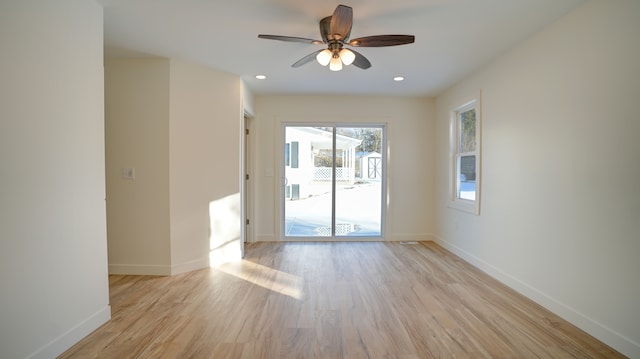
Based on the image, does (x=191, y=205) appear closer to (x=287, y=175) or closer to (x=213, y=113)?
(x=213, y=113)

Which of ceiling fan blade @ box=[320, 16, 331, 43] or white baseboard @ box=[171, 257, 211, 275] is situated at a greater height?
ceiling fan blade @ box=[320, 16, 331, 43]

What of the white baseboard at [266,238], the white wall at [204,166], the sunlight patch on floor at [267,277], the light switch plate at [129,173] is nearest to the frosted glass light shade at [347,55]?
the white wall at [204,166]

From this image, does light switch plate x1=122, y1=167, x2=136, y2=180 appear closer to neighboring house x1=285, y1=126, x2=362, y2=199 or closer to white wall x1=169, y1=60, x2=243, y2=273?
white wall x1=169, y1=60, x2=243, y2=273

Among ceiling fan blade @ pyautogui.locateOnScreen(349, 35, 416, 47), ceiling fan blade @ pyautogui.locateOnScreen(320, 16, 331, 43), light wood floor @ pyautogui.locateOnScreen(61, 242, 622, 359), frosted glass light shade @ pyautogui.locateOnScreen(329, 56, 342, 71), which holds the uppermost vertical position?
ceiling fan blade @ pyautogui.locateOnScreen(320, 16, 331, 43)

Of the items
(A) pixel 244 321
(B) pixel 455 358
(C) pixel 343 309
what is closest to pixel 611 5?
(B) pixel 455 358

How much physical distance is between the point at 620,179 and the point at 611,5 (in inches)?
47.0

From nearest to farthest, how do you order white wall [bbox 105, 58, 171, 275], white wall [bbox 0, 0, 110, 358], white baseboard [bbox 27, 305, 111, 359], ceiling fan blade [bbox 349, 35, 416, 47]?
white wall [bbox 0, 0, 110, 358]
white baseboard [bbox 27, 305, 111, 359]
ceiling fan blade [bbox 349, 35, 416, 47]
white wall [bbox 105, 58, 171, 275]

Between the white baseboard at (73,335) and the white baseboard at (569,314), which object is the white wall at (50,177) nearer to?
the white baseboard at (73,335)

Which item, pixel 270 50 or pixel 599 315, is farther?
pixel 270 50

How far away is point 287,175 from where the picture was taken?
480 centimetres

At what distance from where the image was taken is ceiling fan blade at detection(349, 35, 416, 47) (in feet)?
7.02

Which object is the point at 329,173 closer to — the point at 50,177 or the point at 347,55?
the point at 347,55

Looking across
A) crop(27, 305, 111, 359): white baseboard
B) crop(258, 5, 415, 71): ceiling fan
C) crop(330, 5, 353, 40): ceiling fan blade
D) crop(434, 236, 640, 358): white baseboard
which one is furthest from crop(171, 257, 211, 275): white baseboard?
crop(434, 236, 640, 358): white baseboard

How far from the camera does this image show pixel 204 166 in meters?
3.46
